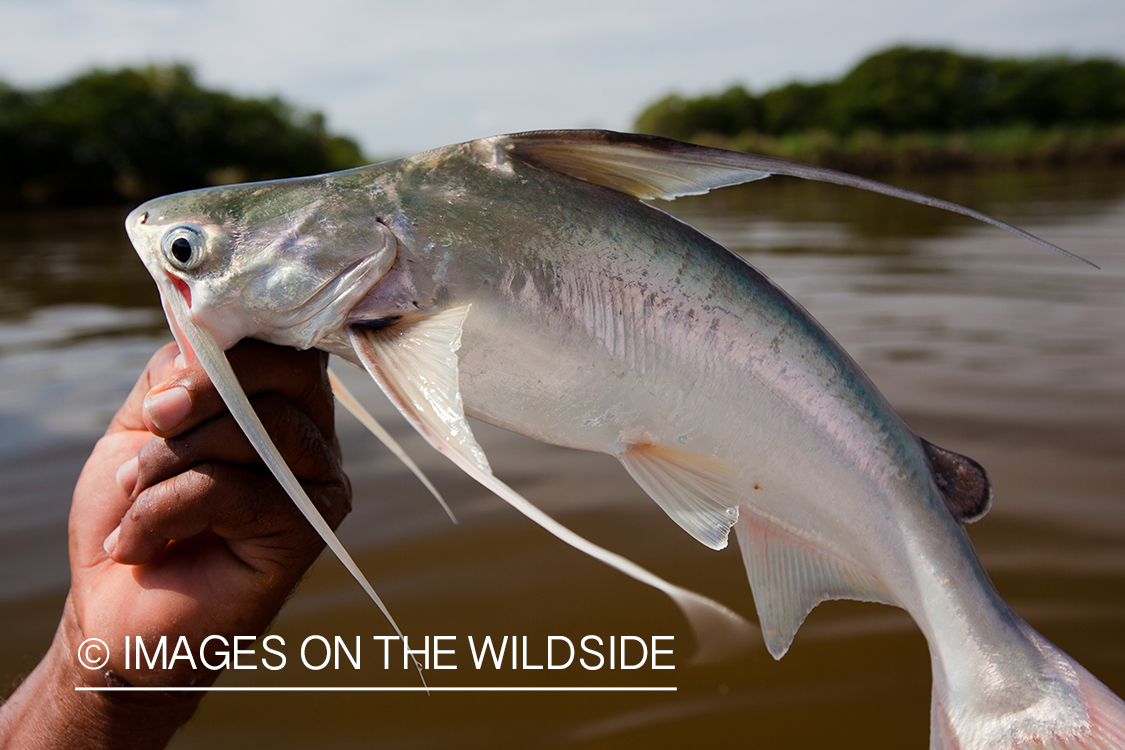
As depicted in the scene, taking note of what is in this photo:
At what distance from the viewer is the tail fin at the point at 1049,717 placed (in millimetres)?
1219

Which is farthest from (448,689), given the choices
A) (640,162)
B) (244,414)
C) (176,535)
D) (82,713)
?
(640,162)

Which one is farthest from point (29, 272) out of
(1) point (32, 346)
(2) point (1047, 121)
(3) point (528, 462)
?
(2) point (1047, 121)

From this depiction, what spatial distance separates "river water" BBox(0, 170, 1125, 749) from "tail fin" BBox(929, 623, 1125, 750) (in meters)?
0.80

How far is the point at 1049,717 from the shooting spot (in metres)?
1.23

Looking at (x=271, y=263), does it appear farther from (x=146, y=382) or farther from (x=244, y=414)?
(x=146, y=382)

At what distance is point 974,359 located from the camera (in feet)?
15.5

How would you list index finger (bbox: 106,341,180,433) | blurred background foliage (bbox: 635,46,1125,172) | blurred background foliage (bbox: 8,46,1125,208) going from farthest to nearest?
blurred background foliage (bbox: 635,46,1125,172)
blurred background foliage (bbox: 8,46,1125,208)
index finger (bbox: 106,341,180,433)

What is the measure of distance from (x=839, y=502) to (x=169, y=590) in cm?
138

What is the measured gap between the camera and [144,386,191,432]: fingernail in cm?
131

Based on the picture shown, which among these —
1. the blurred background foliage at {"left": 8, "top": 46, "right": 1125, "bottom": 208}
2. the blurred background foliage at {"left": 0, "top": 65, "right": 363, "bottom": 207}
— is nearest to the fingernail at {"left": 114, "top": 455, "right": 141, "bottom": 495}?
the blurred background foliage at {"left": 8, "top": 46, "right": 1125, "bottom": 208}

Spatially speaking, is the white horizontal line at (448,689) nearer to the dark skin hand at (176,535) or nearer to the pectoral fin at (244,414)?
the dark skin hand at (176,535)

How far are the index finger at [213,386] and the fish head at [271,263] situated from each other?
9 centimetres

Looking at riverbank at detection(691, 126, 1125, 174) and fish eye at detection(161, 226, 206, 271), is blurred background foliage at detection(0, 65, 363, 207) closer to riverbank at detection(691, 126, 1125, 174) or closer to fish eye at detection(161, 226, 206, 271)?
riverbank at detection(691, 126, 1125, 174)

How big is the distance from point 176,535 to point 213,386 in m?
0.34
